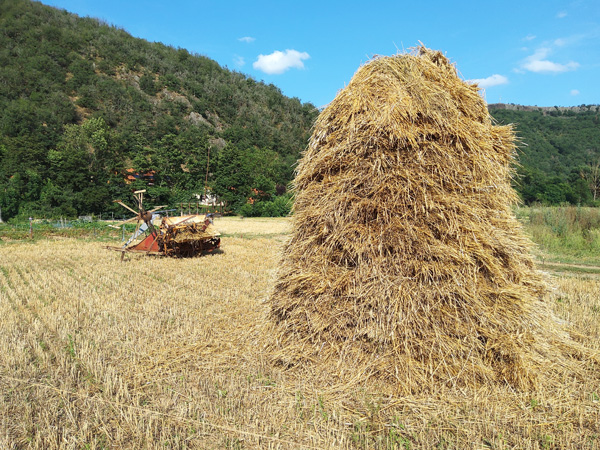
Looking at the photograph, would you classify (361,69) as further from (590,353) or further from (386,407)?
(590,353)

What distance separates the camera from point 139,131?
6469cm

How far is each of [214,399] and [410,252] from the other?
8.33ft

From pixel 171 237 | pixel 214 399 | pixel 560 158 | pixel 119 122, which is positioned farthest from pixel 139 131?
pixel 560 158

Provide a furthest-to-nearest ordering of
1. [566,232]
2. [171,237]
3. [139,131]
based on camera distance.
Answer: [139,131]
[566,232]
[171,237]

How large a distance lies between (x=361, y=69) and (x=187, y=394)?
14.9 ft

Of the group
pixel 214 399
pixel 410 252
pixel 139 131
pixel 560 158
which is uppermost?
pixel 139 131

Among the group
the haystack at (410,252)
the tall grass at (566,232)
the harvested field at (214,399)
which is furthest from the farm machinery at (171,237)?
the tall grass at (566,232)

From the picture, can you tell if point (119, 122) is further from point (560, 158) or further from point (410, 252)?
point (560, 158)

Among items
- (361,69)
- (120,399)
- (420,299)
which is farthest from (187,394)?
(361,69)

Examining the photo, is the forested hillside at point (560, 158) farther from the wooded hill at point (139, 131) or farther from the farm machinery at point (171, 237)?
the farm machinery at point (171, 237)

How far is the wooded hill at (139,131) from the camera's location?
38.9 m

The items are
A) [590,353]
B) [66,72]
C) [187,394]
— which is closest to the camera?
[187,394]

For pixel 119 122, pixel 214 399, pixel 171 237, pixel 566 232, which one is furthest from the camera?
pixel 119 122

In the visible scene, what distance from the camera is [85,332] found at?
516 centimetres
